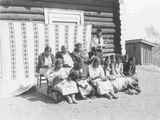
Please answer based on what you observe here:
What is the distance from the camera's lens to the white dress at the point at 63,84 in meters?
5.36

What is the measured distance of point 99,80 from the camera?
600 centimetres

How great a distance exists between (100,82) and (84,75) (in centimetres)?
43

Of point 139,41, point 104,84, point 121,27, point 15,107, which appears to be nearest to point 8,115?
point 15,107

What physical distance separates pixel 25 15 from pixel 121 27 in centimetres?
361

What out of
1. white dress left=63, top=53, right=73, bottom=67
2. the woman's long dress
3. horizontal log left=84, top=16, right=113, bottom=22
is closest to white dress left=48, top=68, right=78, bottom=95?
the woman's long dress

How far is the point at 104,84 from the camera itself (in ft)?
A: 19.6

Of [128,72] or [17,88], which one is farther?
[128,72]

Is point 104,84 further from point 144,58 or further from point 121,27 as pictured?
point 144,58

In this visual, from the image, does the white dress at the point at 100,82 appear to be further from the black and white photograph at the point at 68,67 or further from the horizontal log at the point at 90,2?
the horizontal log at the point at 90,2

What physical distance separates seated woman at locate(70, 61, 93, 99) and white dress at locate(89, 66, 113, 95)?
0.17 metres

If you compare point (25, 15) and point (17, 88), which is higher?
point (25, 15)

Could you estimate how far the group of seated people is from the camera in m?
5.58

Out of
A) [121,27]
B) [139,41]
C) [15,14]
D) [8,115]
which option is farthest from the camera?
[139,41]

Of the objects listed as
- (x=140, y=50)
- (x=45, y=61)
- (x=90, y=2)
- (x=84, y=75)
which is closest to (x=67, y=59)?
(x=45, y=61)
